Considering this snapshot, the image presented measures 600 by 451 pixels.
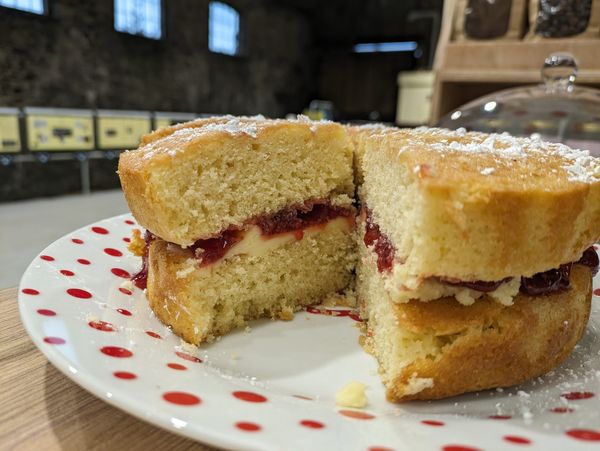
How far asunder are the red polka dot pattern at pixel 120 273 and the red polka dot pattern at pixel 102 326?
44 cm

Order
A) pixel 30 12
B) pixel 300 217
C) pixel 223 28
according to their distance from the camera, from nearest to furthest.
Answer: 1. pixel 300 217
2. pixel 30 12
3. pixel 223 28

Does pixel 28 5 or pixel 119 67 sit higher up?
pixel 28 5

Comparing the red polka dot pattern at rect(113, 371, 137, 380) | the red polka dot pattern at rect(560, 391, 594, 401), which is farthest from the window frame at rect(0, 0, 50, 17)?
the red polka dot pattern at rect(560, 391, 594, 401)

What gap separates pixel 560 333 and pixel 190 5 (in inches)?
330

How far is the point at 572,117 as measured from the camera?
2617 millimetres

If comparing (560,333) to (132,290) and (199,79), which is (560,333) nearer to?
(132,290)

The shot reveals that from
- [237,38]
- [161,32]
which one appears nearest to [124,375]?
[161,32]

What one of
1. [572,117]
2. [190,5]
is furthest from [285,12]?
[572,117]

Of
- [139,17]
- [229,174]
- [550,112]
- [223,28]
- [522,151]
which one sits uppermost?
[223,28]

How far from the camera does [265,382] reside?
4.33ft

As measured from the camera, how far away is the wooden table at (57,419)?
3.17ft

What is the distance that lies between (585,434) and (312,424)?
582mm

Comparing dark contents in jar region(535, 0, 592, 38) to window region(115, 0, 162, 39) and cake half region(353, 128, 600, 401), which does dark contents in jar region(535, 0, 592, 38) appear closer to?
cake half region(353, 128, 600, 401)

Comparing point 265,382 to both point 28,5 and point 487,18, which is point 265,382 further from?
point 28,5
